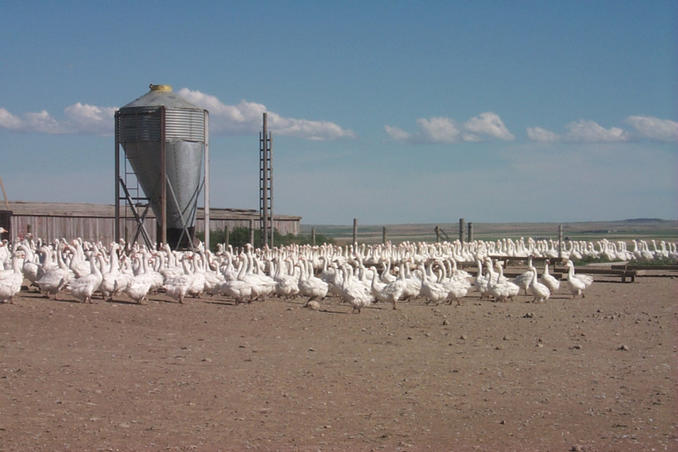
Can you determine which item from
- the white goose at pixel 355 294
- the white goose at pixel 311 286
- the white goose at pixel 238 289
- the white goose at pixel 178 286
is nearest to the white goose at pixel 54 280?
the white goose at pixel 178 286

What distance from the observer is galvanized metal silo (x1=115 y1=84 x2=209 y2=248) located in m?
26.3

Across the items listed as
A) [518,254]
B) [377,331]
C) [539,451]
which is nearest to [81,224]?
[518,254]

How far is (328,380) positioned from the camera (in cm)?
1105

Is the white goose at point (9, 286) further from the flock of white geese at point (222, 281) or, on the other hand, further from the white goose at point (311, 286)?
the white goose at point (311, 286)

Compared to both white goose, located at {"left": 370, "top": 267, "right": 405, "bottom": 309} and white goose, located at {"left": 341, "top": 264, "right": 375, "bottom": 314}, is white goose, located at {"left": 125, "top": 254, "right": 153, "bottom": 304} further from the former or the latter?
white goose, located at {"left": 370, "top": 267, "right": 405, "bottom": 309}

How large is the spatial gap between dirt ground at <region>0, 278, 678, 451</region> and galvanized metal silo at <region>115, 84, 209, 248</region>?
357 inches

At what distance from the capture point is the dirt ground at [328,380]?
8.52 meters

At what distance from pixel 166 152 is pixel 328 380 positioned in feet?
55.4

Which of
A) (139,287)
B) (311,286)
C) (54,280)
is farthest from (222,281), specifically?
(54,280)

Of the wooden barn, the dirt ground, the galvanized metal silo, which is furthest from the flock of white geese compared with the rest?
the wooden barn

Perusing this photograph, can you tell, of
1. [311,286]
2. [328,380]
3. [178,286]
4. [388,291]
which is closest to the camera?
[328,380]

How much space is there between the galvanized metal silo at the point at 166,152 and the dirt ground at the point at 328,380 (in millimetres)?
9071

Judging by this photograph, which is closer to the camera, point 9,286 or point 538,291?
point 9,286

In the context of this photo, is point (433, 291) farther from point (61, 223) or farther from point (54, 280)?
point (61, 223)
